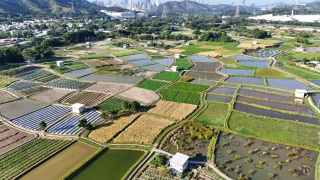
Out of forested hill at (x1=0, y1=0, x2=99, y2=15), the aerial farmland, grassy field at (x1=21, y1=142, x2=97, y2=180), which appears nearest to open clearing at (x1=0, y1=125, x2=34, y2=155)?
the aerial farmland

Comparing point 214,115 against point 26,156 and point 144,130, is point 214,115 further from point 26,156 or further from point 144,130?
point 26,156

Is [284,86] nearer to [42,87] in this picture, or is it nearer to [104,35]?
[42,87]

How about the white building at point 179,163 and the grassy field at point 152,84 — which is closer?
the white building at point 179,163

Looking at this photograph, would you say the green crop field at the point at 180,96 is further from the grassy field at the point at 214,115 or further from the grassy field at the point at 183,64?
the grassy field at the point at 183,64

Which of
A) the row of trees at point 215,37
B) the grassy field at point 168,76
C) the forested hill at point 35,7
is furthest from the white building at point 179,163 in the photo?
the forested hill at point 35,7

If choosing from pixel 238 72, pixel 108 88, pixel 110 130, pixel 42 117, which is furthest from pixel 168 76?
pixel 42 117

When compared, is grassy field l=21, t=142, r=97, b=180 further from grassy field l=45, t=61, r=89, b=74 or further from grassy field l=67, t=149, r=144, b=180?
grassy field l=45, t=61, r=89, b=74
